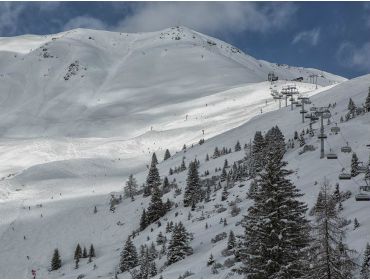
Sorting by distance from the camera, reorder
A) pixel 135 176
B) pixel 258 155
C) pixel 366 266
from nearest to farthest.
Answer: pixel 366 266 → pixel 258 155 → pixel 135 176

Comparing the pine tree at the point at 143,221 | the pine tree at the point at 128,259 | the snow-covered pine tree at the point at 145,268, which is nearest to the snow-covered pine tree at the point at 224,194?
the pine tree at the point at 143,221

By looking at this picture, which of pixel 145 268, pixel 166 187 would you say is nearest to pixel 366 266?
pixel 145 268

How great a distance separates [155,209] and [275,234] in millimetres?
35836

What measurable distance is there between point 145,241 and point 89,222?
18.3m

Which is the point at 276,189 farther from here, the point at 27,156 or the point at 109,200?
the point at 27,156

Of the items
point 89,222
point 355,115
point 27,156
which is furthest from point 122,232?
point 27,156

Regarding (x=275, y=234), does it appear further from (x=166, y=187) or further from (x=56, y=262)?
(x=166, y=187)

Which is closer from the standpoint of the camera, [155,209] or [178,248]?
[178,248]

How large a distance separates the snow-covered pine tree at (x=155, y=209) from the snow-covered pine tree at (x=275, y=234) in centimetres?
3425

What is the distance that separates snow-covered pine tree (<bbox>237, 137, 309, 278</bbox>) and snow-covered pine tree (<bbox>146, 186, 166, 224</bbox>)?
112 feet

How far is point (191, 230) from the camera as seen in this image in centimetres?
4506

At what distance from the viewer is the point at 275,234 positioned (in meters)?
21.3

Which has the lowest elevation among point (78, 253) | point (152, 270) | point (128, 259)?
point (78, 253)

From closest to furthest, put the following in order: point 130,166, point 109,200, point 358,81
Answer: point 109,200, point 358,81, point 130,166
